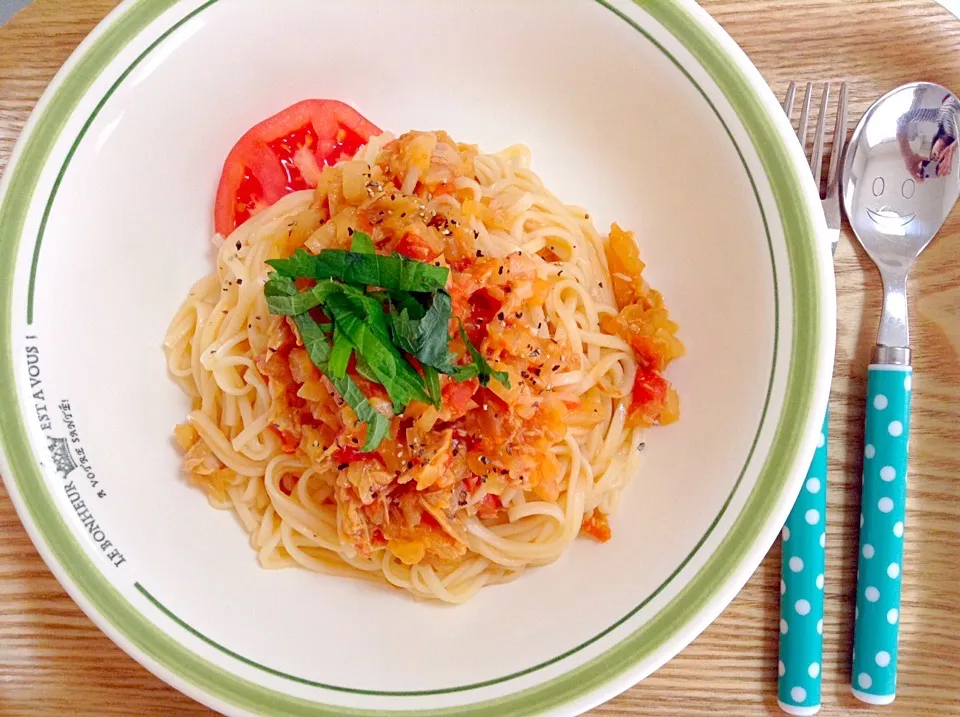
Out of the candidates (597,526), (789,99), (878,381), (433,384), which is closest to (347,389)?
(433,384)

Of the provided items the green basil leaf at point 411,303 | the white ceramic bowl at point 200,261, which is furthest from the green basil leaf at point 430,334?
the white ceramic bowl at point 200,261

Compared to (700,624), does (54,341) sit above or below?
above

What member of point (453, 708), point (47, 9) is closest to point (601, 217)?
point (453, 708)

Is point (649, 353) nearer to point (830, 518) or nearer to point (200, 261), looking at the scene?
point (830, 518)

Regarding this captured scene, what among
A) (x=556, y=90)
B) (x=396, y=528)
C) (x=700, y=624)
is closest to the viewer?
(x=700, y=624)

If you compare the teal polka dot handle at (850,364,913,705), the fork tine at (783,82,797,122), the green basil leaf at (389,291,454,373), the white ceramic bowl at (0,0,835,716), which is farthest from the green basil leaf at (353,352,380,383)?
the fork tine at (783,82,797,122)

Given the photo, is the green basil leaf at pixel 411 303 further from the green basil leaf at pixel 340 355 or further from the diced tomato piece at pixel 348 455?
the diced tomato piece at pixel 348 455

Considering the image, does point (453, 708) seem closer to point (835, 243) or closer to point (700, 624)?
point (700, 624)
